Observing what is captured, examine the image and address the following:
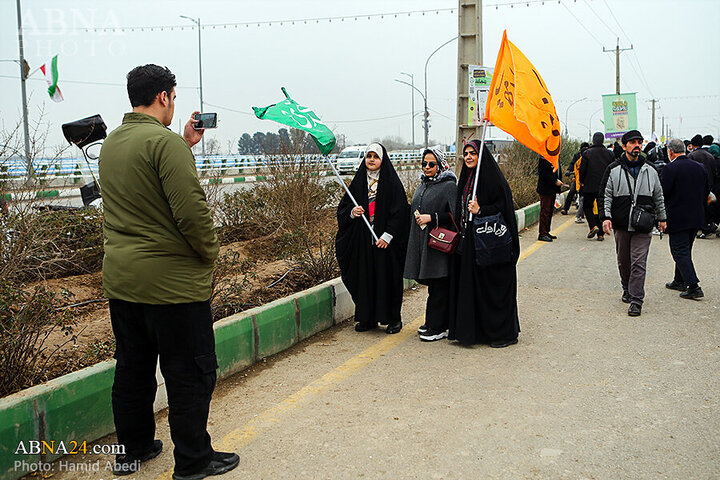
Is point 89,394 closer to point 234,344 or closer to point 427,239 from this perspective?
point 234,344

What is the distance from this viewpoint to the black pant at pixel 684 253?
7535 mm

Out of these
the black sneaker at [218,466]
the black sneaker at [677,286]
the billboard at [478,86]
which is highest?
the billboard at [478,86]

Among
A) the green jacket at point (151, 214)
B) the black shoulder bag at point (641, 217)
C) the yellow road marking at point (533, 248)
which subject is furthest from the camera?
the yellow road marking at point (533, 248)

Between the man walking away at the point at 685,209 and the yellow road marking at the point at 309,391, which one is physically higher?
the man walking away at the point at 685,209

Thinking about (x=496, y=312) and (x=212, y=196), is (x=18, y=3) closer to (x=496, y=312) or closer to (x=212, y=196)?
(x=212, y=196)

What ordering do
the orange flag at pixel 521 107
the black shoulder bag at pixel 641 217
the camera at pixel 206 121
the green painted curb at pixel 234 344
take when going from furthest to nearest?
1. the black shoulder bag at pixel 641 217
2. the orange flag at pixel 521 107
3. the green painted curb at pixel 234 344
4. the camera at pixel 206 121

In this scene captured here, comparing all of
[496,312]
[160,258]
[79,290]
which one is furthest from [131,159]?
[79,290]

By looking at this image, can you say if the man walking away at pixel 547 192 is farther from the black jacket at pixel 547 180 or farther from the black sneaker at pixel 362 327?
the black sneaker at pixel 362 327

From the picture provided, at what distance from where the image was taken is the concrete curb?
3455 mm

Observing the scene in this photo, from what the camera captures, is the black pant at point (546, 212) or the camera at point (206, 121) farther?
the black pant at point (546, 212)

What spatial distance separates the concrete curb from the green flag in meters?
1.53

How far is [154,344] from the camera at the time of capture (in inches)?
140

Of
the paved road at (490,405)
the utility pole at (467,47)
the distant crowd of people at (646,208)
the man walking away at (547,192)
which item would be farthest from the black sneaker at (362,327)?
the man walking away at (547,192)

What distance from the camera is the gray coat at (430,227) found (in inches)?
236
